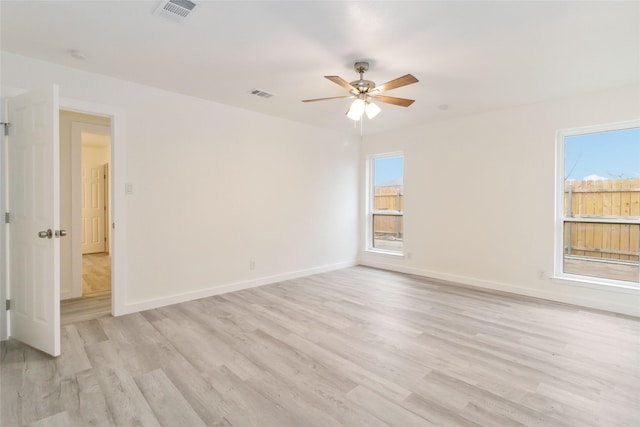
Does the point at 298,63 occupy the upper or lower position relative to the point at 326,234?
upper

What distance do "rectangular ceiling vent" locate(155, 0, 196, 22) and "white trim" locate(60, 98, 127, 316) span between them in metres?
1.64

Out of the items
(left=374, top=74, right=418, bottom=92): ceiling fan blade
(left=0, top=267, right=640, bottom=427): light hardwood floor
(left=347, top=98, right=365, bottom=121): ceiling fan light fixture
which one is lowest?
(left=0, top=267, right=640, bottom=427): light hardwood floor

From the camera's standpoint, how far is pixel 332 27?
2436mm

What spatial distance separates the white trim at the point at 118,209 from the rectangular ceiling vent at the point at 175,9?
5.39ft

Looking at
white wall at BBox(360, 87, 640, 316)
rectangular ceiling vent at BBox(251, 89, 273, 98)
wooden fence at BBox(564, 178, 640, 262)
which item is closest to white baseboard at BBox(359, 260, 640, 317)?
white wall at BBox(360, 87, 640, 316)

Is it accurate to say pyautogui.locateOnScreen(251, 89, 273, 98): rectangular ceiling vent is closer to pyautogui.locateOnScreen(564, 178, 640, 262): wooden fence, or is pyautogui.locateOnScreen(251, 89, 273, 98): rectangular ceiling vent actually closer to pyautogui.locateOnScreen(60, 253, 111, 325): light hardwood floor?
pyautogui.locateOnScreen(60, 253, 111, 325): light hardwood floor

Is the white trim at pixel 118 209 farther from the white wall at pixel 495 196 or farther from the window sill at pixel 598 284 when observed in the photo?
the window sill at pixel 598 284

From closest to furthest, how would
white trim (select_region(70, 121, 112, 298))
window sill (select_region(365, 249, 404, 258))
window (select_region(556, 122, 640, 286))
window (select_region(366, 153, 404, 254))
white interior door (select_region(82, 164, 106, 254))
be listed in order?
1. window (select_region(556, 122, 640, 286))
2. white trim (select_region(70, 121, 112, 298))
3. window sill (select_region(365, 249, 404, 258))
4. window (select_region(366, 153, 404, 254))
5. white interior door (select_region(82, 164, 106, 254))

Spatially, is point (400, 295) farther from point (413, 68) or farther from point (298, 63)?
point (298, 63)

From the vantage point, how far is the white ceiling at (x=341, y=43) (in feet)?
7.38

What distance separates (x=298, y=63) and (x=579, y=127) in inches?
140

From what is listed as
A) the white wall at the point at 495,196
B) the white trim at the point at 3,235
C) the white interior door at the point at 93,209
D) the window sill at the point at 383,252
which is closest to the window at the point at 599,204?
the white wall at the point at 495,196

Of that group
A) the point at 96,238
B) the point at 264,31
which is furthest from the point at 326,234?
the point at 96,238

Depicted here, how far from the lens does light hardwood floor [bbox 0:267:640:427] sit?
1907mm
